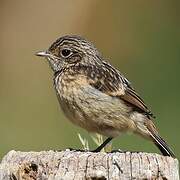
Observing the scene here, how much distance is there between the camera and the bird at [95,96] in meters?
8.91

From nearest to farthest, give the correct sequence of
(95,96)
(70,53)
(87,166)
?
1. (87,166)
2. (95,96)
3. (70,53)

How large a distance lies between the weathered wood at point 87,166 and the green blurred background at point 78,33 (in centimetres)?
699

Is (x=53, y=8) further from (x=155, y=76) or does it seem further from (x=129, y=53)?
(x=155, y=76)

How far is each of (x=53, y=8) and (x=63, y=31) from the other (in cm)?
93

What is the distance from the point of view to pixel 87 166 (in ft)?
22.6

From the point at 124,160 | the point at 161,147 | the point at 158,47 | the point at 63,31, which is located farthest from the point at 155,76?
the point at 124,160

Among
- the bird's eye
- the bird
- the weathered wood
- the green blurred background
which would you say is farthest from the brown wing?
the green blurred background

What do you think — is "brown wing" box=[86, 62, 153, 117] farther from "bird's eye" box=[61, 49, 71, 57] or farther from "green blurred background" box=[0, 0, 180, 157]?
"green blurred background" box=[0, 0, 180, 157]

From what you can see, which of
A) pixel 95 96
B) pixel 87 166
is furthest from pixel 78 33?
pixel 87 166

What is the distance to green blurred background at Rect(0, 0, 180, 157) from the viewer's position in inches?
597

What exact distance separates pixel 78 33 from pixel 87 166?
11.9 metres

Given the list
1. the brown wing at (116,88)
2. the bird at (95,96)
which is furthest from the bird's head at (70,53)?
the brown wing at (116,88)

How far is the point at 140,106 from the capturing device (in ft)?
29.9

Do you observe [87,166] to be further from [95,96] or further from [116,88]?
[116,88]
